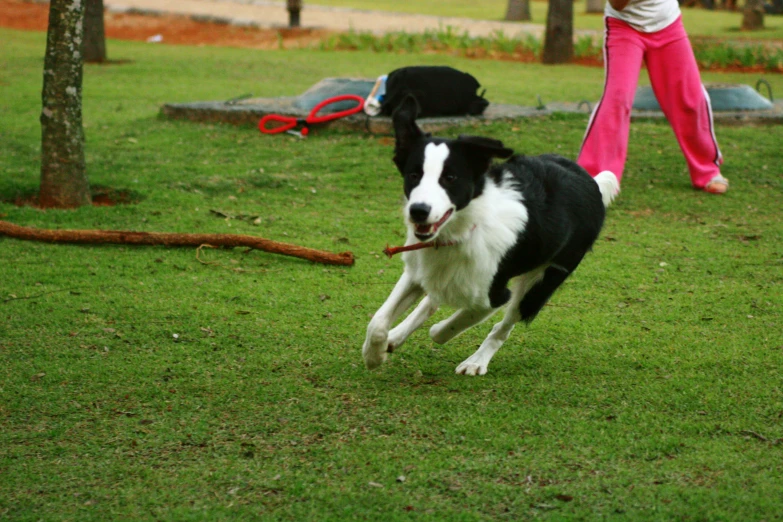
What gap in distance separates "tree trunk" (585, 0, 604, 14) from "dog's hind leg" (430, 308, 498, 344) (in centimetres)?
3254

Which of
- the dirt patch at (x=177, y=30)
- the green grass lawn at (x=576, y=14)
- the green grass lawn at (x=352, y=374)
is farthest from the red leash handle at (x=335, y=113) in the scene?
the green grass lawn at (x=576, y=14)

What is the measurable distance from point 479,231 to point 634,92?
4.28 m

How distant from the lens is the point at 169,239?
6.39 metres

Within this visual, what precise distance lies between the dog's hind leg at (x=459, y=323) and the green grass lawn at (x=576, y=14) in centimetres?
2318

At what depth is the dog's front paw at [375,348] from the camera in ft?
13.6

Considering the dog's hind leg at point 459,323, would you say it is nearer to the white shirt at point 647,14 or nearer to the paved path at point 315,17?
the white shirt at point 647,14

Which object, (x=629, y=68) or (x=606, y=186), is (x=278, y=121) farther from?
(x=606, y=186)

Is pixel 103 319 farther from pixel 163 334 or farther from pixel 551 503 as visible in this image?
pixel 551 503

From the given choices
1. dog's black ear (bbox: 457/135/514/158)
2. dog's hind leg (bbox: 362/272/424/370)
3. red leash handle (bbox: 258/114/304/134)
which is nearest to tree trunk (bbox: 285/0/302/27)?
red leash handle (bbox: 258/114/304/134)

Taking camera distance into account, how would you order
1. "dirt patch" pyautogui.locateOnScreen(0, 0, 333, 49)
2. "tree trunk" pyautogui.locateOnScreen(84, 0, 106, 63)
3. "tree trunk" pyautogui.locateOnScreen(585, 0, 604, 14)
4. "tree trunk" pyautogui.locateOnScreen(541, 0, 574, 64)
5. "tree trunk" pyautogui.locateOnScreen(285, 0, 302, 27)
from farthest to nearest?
"tree trunk" pyautogui.locateOnScreen(585, 0, 604, 14)
"tree trunk" pyautogui.locateOnScreen(285, 0, 302, 27)
"dirt patch" pyautogui.locateOnScreen(0, 0, 333, 49)
"tree trunk" pyautogui.locateOnScreen(541, 0, 574, 64)
"tree trunk" pyautogui.locateOnScreen(84, 0, 106, 63)

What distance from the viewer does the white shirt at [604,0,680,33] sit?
25.1 feet

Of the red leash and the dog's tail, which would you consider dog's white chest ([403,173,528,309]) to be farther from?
the red leash

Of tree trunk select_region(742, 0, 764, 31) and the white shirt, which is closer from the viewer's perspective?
the white shirt

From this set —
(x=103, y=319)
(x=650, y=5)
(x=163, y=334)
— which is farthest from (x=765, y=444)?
(x=650, y=5)
